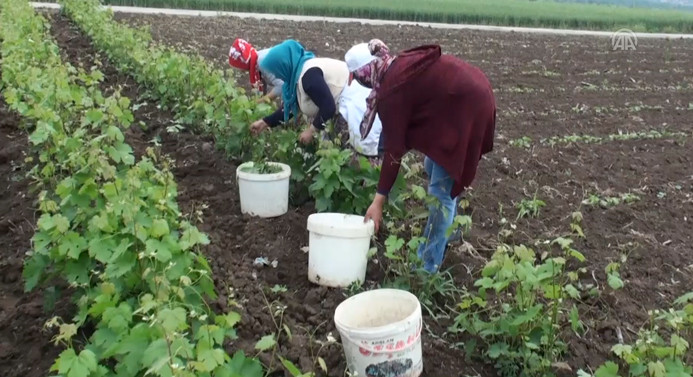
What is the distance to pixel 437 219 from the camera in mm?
3697

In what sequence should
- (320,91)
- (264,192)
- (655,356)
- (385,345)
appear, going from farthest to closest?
(264,192) → (320,91) → (385,345) → (655,356)

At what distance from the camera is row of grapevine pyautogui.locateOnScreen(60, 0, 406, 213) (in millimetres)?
4195

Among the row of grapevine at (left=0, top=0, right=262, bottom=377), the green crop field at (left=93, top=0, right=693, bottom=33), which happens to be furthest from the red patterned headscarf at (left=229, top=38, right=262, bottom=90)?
the green crop field at (left=93, top=0, right=693, bottom=33)

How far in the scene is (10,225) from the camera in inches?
Answer: 172

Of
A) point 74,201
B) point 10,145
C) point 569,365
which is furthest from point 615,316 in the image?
point 10,145

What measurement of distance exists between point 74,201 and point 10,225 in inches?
49.9

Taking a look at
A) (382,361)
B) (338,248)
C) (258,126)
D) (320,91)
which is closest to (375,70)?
(320,91)

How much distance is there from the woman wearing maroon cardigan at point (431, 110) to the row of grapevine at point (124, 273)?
1028mm

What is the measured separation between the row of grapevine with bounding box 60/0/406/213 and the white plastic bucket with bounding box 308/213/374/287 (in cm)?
32

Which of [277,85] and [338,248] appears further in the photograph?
[277,85]

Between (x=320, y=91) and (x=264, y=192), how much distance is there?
2.26 feet

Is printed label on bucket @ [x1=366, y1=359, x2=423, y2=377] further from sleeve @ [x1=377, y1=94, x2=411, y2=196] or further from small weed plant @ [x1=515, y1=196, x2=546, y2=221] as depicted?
small weed plant @ [x1=515, y1=196, x2=546, y2=221]

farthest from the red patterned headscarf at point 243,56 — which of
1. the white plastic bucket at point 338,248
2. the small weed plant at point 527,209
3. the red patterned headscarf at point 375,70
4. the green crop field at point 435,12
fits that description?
the green crop field at point 435,12

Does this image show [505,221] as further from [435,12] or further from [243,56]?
[435,12]
